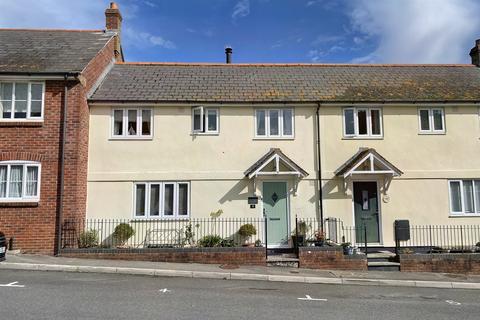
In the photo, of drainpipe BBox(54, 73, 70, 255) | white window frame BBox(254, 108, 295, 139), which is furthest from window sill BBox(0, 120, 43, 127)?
→ white window frame BBox(254, 108, 295, 139)

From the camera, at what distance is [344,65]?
1842 centimetres

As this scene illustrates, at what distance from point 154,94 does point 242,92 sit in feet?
10.9

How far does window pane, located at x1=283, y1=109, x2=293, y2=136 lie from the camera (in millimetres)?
14961

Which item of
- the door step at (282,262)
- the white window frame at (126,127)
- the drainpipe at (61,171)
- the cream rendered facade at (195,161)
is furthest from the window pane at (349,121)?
the drainpipe at (61,171)

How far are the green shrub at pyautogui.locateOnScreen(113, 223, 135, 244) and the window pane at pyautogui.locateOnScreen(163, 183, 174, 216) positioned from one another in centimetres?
139

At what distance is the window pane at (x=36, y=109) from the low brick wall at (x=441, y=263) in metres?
12.4

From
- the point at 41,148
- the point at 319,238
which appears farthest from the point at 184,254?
the point at 41,148

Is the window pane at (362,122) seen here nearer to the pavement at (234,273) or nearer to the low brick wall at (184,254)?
the pavement at (234,273)

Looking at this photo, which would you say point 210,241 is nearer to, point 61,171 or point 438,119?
point 61,171

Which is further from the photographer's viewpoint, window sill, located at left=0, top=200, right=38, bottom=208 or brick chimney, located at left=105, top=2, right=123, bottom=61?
brick chimney, located at left=105, top=2, right=123, bottom=61

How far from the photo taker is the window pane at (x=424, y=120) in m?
15.1

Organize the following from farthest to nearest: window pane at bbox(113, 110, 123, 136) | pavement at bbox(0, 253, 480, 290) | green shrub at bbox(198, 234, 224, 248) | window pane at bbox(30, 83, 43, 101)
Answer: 1. window pane at bbox(113, 110, 123, 136)
2. window pane at bbox(30, 83, 43, 101)
3. green shrub at bbox(198, 234, 224, 248)
4. pavement at bbox(0, 253, 480, 290)

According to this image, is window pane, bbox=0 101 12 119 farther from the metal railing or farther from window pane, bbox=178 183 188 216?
window pane, bbox=178 183 188 216

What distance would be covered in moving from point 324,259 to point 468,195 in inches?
260
